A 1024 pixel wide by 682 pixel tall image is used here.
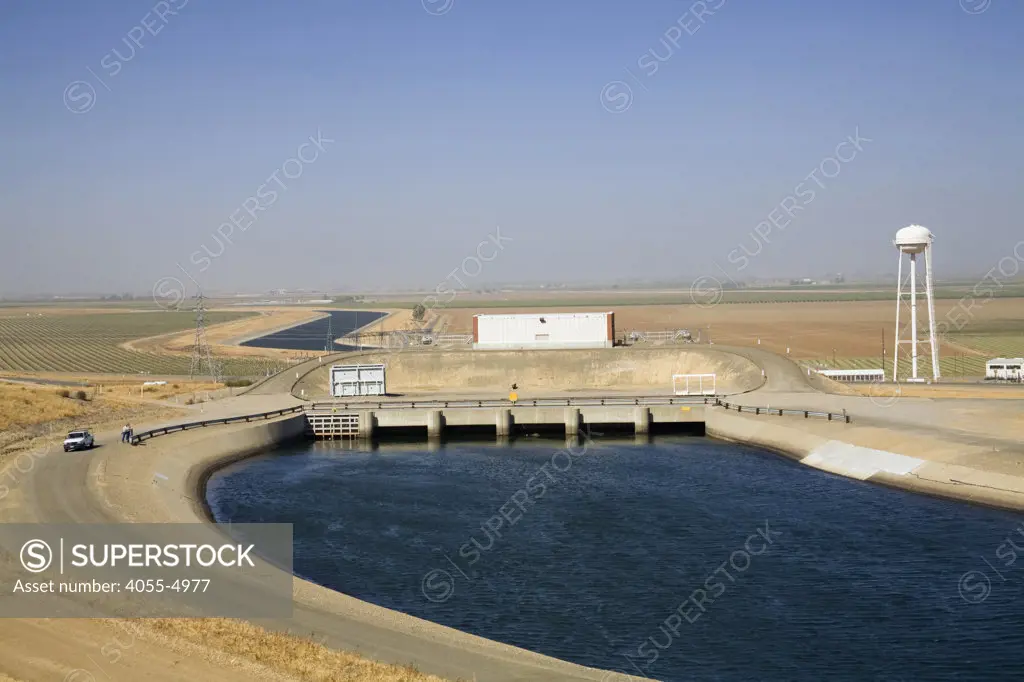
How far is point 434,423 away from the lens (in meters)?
74.6

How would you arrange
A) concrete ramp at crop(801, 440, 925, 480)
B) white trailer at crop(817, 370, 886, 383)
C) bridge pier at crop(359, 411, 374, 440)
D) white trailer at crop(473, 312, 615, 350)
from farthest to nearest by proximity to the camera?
white trailer at crop(473, 312, 615, 350), white trailer at crop(817, 370, 886, 383), bridge pier at crop(359, 411, 374, 440), concrete ramp at crop(801, 440, 925, 480)

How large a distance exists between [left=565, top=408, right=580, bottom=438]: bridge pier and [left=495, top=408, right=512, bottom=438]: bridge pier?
4426 millimetres

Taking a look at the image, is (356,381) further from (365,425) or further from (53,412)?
(53,412)

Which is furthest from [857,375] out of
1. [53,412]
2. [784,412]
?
[53,412]

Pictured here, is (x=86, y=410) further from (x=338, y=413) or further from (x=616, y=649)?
(x=616, y=649)

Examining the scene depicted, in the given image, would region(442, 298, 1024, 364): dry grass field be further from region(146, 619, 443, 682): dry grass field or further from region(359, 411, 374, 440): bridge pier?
region(146, 619, 443, 682): dry grass field

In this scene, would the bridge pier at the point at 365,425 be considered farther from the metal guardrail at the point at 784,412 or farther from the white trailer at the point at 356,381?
the metal guardrail at the point at 784,412

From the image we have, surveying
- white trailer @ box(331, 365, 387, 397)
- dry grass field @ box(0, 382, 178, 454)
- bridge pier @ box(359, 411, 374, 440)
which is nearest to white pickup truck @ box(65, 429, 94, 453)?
dry grass field @ box(0, 382, 178, 454)

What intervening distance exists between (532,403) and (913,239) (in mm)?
42214

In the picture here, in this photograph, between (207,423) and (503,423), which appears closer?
(207,423)

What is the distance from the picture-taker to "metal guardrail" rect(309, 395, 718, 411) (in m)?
76.2

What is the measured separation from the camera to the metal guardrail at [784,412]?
66438 mm

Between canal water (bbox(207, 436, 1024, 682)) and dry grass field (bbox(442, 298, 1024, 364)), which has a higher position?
dry grass field (bbox(442, 298, 1024, 364))

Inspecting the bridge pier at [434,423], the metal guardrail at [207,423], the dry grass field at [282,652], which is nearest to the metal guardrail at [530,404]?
the metal guardrail at [207,423]
